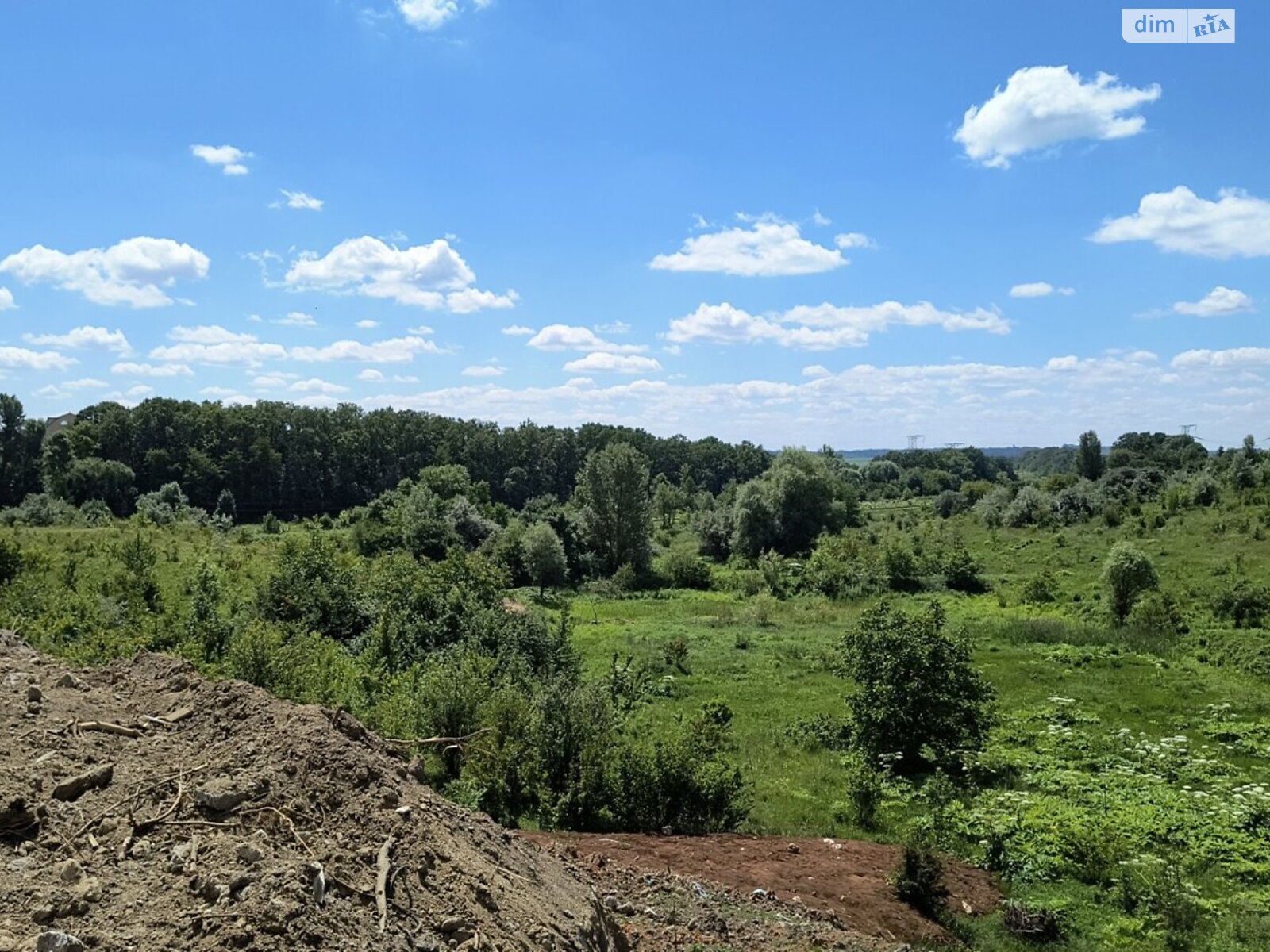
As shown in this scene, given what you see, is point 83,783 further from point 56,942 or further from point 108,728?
point 56,942

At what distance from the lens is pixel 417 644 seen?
63.6 ft

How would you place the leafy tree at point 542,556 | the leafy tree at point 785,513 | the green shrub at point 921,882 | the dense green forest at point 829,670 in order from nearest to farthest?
the green shrub at point 921,882
the dense green forest at point 829,670
the leafy tree at point 542,556
the leafy tree at point 785,513

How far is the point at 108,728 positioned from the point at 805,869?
916cm

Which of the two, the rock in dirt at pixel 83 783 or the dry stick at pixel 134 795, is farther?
the rock in dirt at pixel 83 783

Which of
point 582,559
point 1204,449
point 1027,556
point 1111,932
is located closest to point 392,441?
point 582,559

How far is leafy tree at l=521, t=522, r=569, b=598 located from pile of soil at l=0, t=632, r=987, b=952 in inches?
1620

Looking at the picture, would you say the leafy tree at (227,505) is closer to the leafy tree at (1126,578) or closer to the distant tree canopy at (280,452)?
the distant tree canopy at (280,452)

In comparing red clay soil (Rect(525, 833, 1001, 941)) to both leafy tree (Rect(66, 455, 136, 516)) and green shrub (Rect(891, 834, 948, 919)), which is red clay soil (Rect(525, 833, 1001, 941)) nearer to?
green shrub (Rect(891, 834, 948, 919))

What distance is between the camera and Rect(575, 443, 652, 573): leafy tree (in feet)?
182

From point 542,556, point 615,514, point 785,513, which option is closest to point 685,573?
point 615,514

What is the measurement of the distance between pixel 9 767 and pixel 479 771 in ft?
28.1

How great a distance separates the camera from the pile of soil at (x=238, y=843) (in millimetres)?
4250

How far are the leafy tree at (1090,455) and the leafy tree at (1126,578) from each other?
54.3 meters

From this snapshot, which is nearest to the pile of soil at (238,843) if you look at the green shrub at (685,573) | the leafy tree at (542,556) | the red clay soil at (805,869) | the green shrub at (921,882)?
the red clay soil at (805,869)
